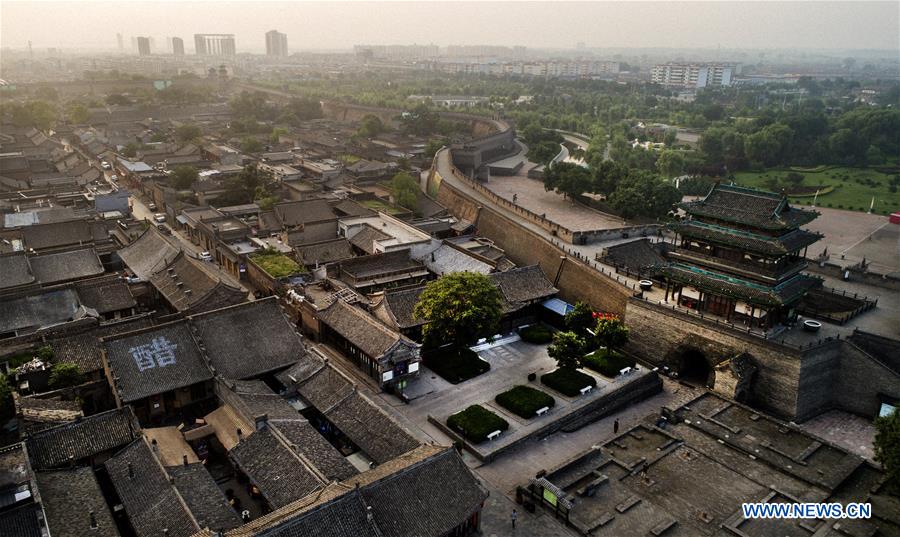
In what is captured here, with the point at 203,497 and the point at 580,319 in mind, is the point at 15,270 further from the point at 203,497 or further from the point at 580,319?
the point at 580,319

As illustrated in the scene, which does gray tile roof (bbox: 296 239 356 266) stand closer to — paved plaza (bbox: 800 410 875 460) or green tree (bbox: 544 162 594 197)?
green tree (bbox: 544 162 594 197)

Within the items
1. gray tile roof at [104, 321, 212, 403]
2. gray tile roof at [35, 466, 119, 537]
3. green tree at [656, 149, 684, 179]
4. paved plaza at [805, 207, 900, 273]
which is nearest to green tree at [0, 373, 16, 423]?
gray tile roof at [35, 466, 119, 537]

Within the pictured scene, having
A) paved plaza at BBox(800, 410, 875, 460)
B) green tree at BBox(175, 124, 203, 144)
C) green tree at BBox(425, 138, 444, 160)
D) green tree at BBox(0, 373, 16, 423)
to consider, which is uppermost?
green tree at BBox(175, 124, 203, 144)

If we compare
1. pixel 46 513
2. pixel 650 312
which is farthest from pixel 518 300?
pixel 46 513

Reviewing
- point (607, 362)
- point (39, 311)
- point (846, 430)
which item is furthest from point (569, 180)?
point (39, 311)

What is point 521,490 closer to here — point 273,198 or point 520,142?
point 273,198

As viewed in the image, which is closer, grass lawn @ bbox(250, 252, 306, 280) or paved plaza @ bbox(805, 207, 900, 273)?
grass lawn @ bbox(250, 252, 306, 280)
